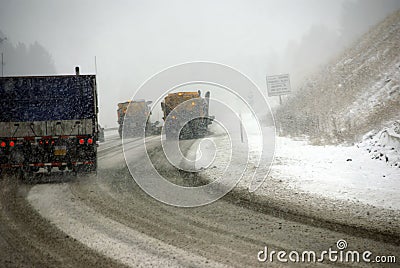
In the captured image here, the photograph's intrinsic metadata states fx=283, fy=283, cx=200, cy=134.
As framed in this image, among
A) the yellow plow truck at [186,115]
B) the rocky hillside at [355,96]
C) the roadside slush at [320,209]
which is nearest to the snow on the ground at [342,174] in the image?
the roadside slush at [320,209]

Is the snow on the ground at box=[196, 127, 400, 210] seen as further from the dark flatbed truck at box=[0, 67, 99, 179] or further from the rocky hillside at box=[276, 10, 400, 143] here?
the dark flatbed truck at box=[0, 67, 99, 179]

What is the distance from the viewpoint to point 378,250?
354 centimetres

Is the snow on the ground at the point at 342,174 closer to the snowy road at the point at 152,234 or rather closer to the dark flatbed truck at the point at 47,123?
the snowy road at the point at 152,234

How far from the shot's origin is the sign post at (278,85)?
1985 cm

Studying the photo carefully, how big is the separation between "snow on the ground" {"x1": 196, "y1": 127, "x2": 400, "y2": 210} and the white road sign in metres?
9.16

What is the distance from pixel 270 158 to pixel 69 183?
6.86 meters

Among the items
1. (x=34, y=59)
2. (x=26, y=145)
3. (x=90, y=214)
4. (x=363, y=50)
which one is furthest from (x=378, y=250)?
(x=34, y=59)

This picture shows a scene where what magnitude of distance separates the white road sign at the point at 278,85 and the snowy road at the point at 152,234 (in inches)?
620

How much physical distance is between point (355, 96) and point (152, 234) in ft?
62.3

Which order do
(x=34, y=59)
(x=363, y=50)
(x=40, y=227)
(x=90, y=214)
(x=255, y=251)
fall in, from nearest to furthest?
(x=255, y=251) < (x=40, y=227) < (x=90, y=214) < (x=363, y=50) < (x=34, y=59)

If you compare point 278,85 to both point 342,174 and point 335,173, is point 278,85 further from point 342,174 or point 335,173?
point 342,174

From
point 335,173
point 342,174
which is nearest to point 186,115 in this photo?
point 335,173

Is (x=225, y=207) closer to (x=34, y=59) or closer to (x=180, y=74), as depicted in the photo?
(x=180, y=74)

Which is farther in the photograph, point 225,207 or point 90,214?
point 225,207
